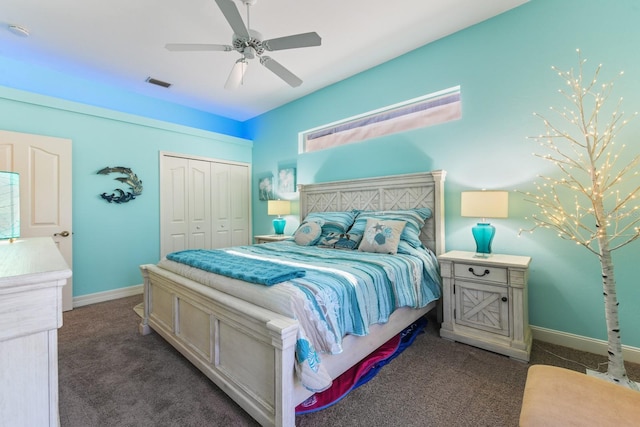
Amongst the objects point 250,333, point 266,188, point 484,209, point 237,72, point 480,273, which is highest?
point 237,72

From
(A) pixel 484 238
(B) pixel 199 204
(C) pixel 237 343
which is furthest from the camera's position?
(B) pixel 199 204

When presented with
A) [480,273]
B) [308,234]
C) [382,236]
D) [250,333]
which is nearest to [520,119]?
[480,273]

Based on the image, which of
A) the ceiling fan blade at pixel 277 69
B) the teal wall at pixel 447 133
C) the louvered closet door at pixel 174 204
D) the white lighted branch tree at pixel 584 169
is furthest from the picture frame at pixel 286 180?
the white lighted branch tree at pixel 584 169

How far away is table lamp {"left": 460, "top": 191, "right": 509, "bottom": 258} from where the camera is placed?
2.27 m

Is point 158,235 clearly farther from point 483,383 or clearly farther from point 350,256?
point 483,383

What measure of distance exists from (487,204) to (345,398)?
1.84 m

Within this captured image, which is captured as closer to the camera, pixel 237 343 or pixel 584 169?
pixel 237 343

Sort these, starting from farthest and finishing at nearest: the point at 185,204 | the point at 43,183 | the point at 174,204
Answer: the point at 185,204
the point at 174,204
the point at 43,183

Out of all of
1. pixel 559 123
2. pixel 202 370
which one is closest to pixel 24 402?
pixel 202 370

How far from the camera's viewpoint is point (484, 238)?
244 centimetres

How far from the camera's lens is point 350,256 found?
8.11 ft

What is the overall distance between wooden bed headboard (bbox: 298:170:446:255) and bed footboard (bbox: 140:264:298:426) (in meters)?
2.07

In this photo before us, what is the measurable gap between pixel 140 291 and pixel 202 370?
2.79 m

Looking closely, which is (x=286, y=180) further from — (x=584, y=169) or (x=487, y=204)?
(x=584, y=169)
